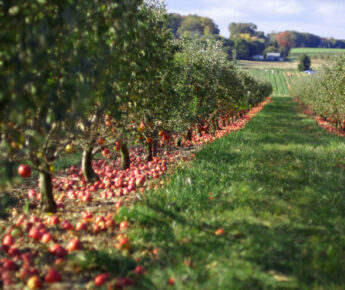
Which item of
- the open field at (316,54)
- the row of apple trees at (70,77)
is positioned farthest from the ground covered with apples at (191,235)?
the open field at (316,54)

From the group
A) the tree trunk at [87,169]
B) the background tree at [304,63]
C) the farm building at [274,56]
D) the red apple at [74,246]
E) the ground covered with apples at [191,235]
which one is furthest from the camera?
the farm building at [274,56]

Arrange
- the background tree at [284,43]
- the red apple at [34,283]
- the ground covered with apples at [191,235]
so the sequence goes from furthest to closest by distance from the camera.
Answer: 1. the background tree at [284,43]
2. the ground covered with apples at [191,235]
3. the red apple at [34,283]

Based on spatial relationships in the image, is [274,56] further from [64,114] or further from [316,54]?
[64,114]

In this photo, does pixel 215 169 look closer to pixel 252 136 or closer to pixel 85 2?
pixel 85 2

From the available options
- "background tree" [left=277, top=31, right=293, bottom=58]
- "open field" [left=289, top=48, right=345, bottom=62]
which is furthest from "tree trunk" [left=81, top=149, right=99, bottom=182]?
"background tree" [left=277, top=31, right=293, bottom=58]

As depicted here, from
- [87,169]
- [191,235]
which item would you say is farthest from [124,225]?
[87,169]

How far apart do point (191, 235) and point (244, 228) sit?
70cm

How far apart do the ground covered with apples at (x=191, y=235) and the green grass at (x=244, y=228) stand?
0.01m

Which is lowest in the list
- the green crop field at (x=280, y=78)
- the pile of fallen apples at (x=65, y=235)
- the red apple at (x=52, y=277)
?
the pile of fallen apples at (x=65, y=235)

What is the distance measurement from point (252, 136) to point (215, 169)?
5246 millimetres

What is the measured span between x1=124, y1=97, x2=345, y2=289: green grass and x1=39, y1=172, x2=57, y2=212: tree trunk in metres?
1.39

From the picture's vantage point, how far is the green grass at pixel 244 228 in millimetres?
2969

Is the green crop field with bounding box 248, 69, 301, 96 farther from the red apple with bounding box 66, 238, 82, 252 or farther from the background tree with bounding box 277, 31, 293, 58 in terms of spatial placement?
the red apple with bounding box 66, 238, 82, 252

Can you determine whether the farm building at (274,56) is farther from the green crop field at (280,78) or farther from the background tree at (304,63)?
the green crop field at (280,78)
